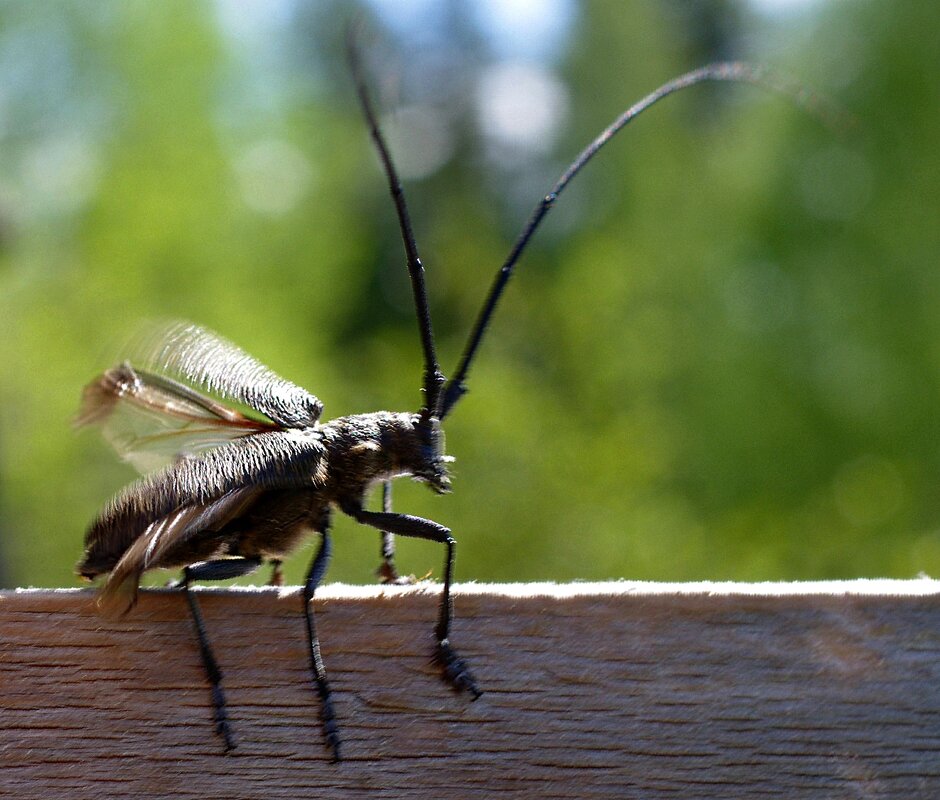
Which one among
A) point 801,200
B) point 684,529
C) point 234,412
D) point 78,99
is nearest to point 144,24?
point 78,99

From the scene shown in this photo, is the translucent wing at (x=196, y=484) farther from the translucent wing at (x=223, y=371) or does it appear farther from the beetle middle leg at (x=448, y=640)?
the beetle middle leg at (x=448, y=640)

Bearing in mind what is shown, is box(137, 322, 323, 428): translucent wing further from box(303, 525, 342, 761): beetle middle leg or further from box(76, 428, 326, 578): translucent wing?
box(303, 525, 342, 761): beetle middle leg

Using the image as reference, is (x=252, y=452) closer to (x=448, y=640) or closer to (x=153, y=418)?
(x=153, y=418)

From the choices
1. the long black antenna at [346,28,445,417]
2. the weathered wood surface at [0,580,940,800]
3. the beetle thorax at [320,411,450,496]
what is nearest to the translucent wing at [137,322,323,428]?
the beetle thorax at [320,411,450,496]

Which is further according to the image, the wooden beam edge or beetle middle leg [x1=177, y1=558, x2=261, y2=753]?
the wooden beam edge

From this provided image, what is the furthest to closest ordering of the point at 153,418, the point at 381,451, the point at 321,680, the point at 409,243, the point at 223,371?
1. the point at 153,418
2. the point at 223,371
3. the point at 381,451
4. the point at 409,243
5. the point at 321,680

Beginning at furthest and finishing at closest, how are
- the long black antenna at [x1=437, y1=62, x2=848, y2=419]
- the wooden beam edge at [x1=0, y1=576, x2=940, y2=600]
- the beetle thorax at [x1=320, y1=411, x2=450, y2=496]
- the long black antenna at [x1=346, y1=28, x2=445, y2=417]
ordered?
the beetle thorax at [x1=320, y1=411, x2=450, y2=496]
the long black antenna at [x1=437, y1=62, x2=848, y2=419]
the long black antenna at [x1=346, y1=28, x2=445, y2=417]
the wooden beam edge at [x1=0, y1=576, x2=940, y2=600]

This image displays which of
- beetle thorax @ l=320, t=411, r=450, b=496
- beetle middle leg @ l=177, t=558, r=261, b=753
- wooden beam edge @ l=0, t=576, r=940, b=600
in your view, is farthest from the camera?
beetle thorax @ l=320, t=411, r=450, b=496

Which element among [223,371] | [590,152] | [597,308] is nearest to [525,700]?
[590,152]

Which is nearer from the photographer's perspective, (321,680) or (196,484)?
(321,680)
